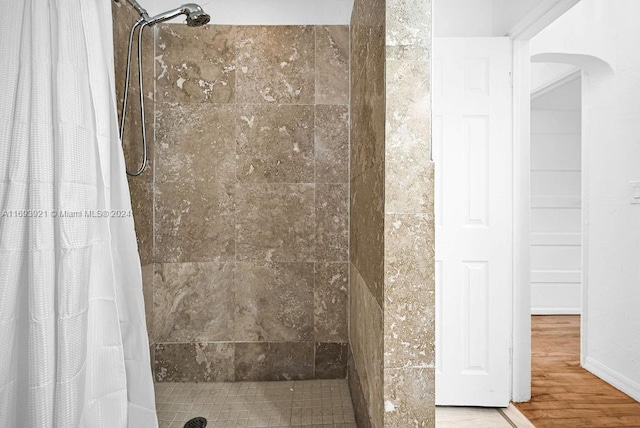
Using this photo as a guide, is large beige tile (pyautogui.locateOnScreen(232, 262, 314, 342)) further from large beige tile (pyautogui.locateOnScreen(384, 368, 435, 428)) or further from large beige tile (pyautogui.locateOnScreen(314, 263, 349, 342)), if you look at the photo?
large beige tile (pyautogui.locateOnScreen(384, 368, 435, 428))

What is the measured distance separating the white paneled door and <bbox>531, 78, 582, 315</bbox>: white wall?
7.67 feet

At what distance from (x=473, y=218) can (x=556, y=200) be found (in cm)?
267

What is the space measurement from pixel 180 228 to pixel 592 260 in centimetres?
274

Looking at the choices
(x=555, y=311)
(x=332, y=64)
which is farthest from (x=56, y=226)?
(x=555, y=311)

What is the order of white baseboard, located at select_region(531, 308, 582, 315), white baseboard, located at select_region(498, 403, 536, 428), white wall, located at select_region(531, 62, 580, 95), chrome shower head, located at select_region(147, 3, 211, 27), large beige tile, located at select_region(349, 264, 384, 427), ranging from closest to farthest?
1. large beige tile, located at select_region(349, 264, 384, 427)
2. chrome shower head, located at select_region(147, 3, 211, 27)
3. white baseboard, located at select_region(498, 403, 536, 428)
4. white wall, located at select_region(531, 62, 580, 95)
5. white baseboard, located at select_region(531, 308, 582, 315)

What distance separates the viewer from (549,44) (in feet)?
8.04

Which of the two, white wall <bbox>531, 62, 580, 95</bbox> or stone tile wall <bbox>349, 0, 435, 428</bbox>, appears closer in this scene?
stone tile wall <bbox>349, 0, 435, 428</bbox>

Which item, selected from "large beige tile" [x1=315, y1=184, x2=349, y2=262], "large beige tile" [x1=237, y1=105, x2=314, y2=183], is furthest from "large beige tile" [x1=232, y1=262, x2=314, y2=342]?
"large beige tile" [x1=237, y1=105, x2=314, y2=183]

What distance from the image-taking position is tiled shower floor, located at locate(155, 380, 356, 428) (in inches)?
74.4

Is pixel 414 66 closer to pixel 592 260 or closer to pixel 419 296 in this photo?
pixel 419 296

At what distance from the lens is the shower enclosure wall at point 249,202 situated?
2.28 metres

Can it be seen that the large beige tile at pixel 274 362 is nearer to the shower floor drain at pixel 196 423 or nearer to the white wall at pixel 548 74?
the shower floor drain at pixel 196 423

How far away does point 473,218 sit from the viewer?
2.17 metres

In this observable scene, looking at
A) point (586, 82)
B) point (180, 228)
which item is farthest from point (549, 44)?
point (180, 228)
